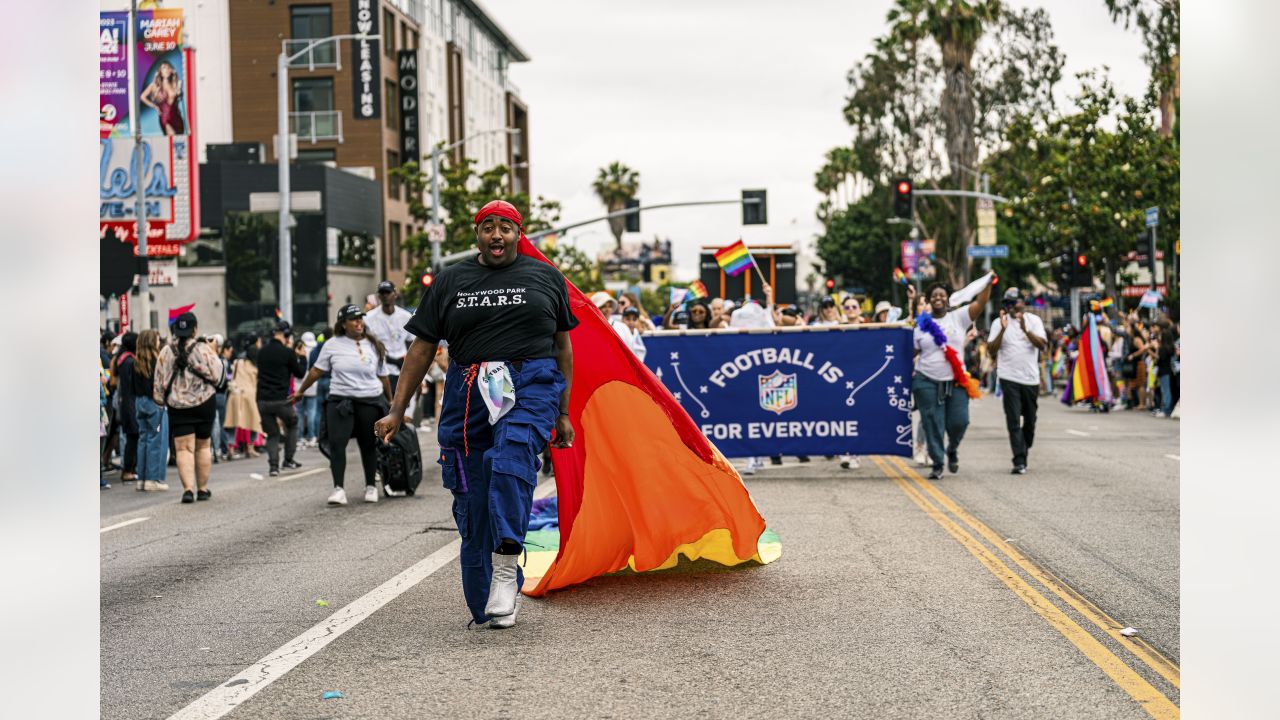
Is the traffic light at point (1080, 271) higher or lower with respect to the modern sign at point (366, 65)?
lower

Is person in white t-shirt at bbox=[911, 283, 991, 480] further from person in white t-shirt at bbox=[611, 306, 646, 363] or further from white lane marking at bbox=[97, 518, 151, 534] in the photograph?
white lane marking at bbox=[97, 518, 151, 534]

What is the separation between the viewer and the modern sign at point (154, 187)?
99.1 feet

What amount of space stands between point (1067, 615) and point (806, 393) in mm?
8594

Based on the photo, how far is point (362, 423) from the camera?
1412cm

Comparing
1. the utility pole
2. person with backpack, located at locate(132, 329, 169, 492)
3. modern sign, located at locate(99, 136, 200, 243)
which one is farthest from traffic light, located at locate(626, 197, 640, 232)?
person with backpack, located at locate(132, 329, 169, 492)

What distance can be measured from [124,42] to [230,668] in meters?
24.1

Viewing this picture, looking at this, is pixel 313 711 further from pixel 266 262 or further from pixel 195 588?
pixel 266 262

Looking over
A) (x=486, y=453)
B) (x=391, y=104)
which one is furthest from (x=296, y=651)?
(x=391, y=104)

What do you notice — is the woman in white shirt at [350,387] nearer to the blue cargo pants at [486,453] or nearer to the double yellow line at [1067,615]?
the double yellow line at [1067,615]

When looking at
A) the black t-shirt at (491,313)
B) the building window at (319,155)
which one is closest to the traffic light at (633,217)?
the building window at (319,155)

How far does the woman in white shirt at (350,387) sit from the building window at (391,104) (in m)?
45.6

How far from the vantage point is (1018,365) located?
619 inches

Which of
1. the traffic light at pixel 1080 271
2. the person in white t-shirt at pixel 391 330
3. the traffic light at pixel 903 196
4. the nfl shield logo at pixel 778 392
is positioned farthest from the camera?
the traffic light at pixel 903 196

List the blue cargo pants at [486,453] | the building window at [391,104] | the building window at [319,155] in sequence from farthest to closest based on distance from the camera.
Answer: the building window at [391,104], the building window at [319,155], the blue cargo pants at [486,453]
